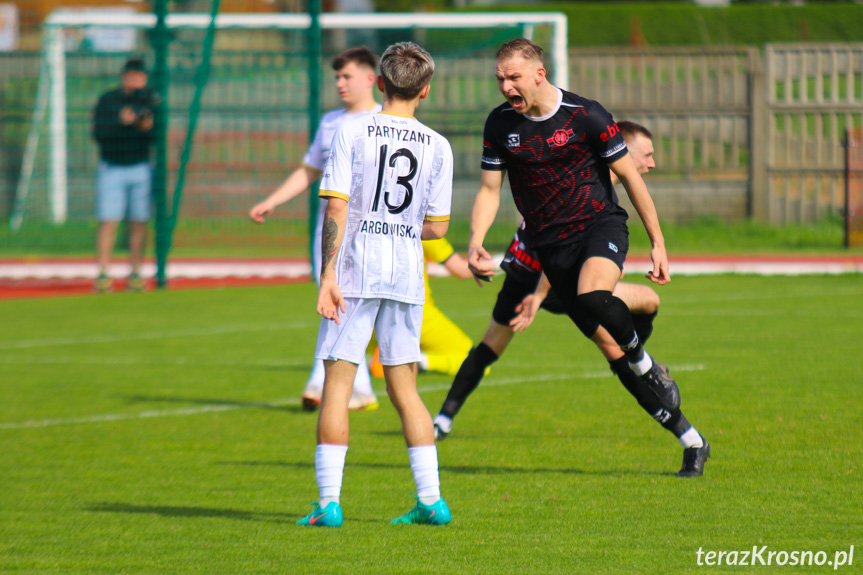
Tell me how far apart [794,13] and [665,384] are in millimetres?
35776

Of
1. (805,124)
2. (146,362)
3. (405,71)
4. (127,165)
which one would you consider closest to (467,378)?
(405,71)

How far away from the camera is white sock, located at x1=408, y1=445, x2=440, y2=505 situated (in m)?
4.45

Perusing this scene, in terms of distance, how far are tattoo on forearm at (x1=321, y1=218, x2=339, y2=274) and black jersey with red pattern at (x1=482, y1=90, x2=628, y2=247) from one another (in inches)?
53.5

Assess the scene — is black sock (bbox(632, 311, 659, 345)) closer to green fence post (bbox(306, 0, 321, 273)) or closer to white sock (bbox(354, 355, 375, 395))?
white sock (bbox(354, 355, 375, 395))

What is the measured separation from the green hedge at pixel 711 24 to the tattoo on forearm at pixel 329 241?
33.4 meters

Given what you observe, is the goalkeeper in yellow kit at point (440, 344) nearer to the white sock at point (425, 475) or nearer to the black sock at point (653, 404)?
the black sock at point (653, 404)

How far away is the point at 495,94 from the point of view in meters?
17.7

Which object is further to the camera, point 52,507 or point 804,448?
point 804,448

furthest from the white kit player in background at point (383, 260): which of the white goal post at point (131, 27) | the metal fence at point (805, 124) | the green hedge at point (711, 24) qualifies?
the green hedge at point (711, 24)

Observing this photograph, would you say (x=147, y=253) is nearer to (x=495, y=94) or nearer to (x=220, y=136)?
(x=220, y=136)

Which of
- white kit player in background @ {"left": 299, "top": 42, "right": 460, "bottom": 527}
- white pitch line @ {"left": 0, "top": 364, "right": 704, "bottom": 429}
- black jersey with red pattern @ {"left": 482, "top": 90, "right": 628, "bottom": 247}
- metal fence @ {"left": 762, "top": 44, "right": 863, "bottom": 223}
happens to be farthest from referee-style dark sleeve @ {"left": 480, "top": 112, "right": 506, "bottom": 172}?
metal fence @ {"left": 762, "top": 44, "right": 863, "bottom": 223}

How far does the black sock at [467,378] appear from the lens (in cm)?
614

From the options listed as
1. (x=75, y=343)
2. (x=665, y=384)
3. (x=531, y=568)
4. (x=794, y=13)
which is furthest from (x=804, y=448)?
(x=794, y=13)

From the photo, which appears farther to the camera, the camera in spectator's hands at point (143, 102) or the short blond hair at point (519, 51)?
the camera in spectator's hands at point (143, 102)
